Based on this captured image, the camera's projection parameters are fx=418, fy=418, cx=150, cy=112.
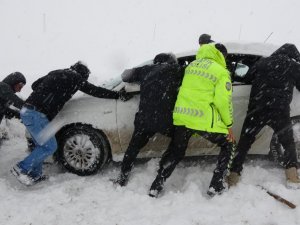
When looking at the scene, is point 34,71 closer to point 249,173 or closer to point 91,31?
point 91,31

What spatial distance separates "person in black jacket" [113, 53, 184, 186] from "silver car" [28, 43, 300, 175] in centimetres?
44

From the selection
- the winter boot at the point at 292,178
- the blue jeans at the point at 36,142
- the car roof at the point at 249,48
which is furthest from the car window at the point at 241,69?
the blue jeans at the point at 36,142

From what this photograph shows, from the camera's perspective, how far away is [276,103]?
500cm

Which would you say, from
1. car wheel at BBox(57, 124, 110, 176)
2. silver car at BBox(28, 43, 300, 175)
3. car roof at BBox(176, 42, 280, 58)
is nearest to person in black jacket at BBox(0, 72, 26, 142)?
silver car at BBox(28, 43, 300, 175)

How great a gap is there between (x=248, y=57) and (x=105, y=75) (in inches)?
336

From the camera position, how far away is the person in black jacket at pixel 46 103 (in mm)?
5398

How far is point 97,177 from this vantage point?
5.70 metres

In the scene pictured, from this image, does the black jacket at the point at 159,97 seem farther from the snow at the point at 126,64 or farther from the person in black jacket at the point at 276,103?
the person in black jacket at the point at 276,103

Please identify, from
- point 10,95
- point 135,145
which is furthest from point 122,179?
point 10,95

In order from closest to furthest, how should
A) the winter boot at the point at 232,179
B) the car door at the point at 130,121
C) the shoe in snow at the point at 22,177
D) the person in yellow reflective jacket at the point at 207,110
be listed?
the person in yellow reflective jacket at the point at 207,110 → the winter boot at the point at 232,179 → the shoe in snow at the point at 22,177 → the car door at the point at 130,121

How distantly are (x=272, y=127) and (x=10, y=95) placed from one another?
11.5ft

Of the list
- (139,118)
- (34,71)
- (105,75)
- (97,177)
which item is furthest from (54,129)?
(34,71)

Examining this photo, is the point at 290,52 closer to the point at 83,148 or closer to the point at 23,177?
the point at 83,148

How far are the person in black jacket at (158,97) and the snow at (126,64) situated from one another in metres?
0.79
